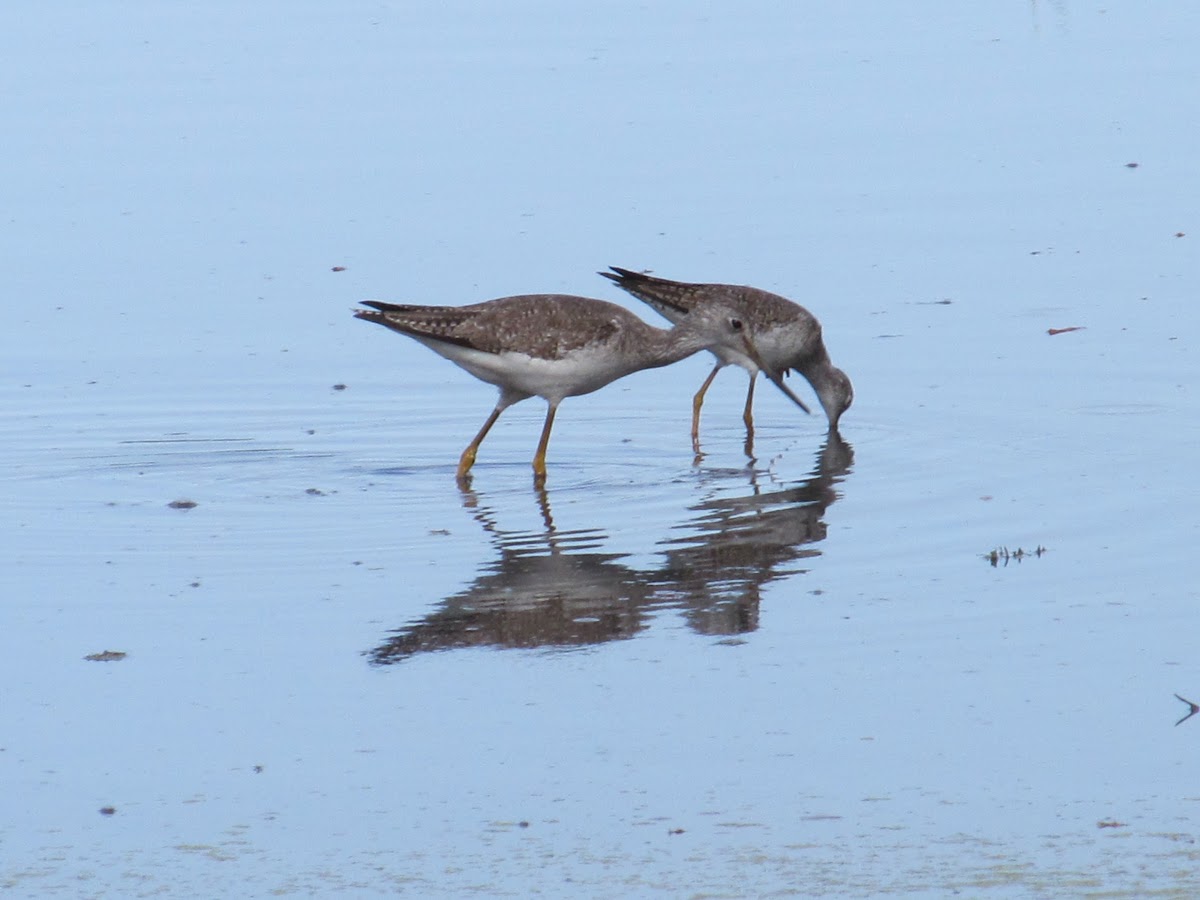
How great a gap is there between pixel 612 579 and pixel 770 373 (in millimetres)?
4310

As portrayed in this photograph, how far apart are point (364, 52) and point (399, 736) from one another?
1800cm

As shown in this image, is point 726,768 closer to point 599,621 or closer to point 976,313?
point 599,621

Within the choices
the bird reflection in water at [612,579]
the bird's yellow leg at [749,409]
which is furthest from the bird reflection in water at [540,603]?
→ the bird's yellow leg at [749,409]

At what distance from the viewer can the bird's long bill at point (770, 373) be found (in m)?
12.8

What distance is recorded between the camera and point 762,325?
524 inches

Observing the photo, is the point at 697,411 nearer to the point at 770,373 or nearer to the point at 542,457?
the point at 770,373

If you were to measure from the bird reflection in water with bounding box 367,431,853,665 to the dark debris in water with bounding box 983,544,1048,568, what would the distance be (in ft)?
2.62

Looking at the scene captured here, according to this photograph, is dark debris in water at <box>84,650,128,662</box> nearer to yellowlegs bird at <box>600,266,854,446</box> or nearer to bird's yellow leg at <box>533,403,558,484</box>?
bird's yellow leg at <box>533,403,558,484</box>

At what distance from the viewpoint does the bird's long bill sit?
42.1 feet

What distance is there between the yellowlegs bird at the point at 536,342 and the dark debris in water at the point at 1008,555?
287 centimetres

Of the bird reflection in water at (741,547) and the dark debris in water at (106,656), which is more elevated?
the dark debris in water at (106,656)

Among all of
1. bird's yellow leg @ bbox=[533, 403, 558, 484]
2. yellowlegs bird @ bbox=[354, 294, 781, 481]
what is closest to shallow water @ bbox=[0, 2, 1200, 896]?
bird's yellow leg @ bbox=[533, 403, 558, 484]

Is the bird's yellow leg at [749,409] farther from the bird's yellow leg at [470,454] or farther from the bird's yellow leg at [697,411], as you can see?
the bird's yellow leg at [470,454]

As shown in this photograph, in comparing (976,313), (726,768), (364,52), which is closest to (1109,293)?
(976,313)
